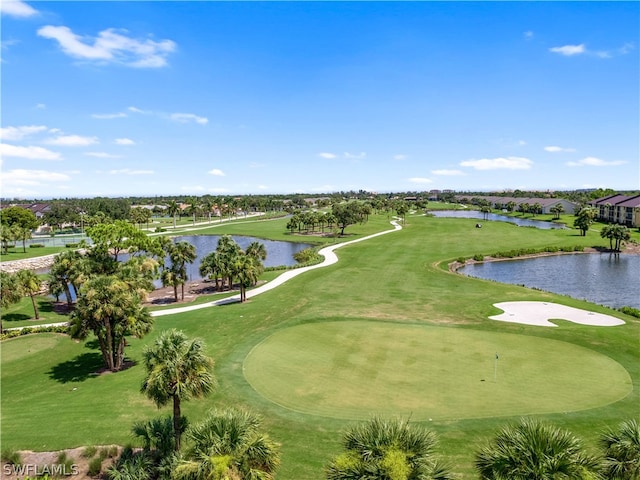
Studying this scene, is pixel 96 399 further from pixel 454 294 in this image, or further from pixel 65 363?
pixel 454 294

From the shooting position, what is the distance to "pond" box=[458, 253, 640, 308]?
54375mm

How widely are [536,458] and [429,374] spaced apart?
13.8 m

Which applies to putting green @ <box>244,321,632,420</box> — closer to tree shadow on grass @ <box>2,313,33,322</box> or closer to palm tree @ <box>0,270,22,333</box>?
palm tree @ <box>0,270,22,333</box>

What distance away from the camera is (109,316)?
29.7 meters

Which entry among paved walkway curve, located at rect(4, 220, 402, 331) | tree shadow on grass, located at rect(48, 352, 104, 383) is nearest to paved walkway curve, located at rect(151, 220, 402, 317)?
paved walkway curve, located at rect(4, 220, 402, 331)

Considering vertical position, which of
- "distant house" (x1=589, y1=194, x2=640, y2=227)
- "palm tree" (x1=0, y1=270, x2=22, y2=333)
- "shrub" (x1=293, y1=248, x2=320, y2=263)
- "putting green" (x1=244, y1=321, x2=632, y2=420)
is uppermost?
"distant house" (x1=589, y1=194, x2=640, y2=227)

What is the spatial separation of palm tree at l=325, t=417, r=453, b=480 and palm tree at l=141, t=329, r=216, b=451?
7.58m

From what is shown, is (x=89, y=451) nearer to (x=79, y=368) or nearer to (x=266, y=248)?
(x=79, y=368)

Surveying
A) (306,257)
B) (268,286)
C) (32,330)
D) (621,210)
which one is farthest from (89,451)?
(621,210)

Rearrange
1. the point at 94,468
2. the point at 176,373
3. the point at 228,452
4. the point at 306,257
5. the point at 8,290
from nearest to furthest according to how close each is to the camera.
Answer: the point at 228,452 < the point at 176,373 < the point at 94,468 < the point at 8,290 < the point at 306,257

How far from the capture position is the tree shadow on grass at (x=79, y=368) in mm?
29453

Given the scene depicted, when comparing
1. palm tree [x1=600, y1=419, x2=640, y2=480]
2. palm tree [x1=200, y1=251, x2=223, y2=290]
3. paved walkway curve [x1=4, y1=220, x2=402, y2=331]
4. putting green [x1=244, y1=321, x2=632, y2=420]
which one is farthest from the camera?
palm tree [x1=200, y1=251, x2=223, y2=290]

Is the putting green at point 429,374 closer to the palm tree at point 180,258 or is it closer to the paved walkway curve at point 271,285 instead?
the paved walkway curve at point 271,285

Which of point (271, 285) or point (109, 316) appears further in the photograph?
point (271, 285)
